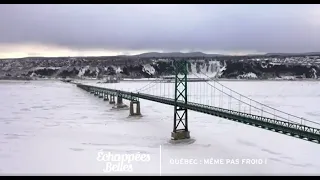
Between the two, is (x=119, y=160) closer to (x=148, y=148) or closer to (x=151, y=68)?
(x=148, y=148)

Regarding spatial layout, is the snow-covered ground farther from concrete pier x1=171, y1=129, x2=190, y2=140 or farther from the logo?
concrete pier x1=171, y1=129, x2=190, y2=140

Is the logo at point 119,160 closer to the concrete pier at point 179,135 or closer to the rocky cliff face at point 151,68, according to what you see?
the concrete pier at point 179,135

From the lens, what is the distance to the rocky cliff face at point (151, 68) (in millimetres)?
119188

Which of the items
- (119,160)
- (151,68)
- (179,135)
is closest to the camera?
(119,160)

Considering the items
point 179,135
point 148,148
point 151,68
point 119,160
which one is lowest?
point 148,148

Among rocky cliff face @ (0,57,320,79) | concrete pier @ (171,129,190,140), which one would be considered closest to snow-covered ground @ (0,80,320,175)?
concrete pier @ (171,129,190,140)

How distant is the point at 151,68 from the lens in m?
135

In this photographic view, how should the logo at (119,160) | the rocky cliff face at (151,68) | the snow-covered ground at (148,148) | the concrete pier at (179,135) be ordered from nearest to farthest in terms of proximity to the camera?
1. the logo at (119,160)
2. the snow-covered ground at (148,148)
3. the concrete pier at (179,135)
4. the rocky cliff face at (151,68)

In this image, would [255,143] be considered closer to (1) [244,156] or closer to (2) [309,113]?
(1) [244,156]

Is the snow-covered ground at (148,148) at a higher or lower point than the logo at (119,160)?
lower

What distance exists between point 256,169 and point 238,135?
272 inches

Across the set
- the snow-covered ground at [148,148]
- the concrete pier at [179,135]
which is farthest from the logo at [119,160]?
the concrete pier at [179,135]

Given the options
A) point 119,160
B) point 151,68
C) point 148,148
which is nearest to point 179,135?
point 148,148
